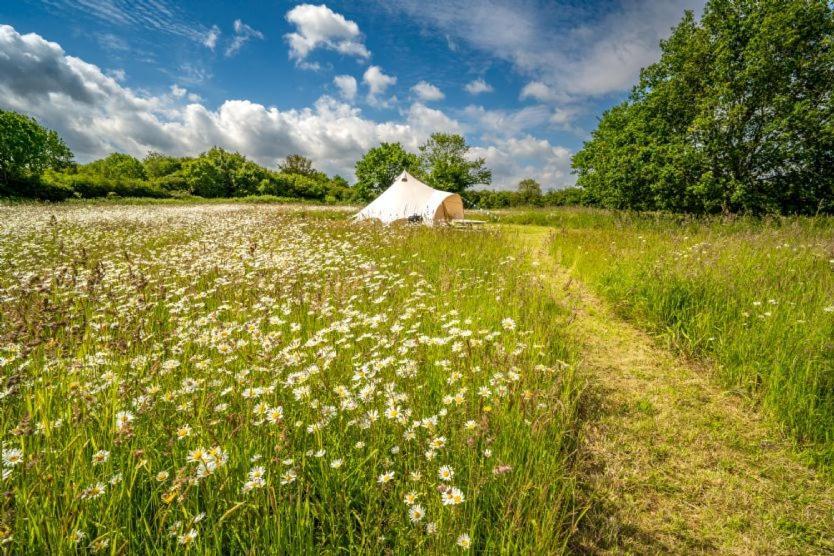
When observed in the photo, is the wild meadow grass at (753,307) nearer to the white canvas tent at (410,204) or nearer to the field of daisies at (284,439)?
the field of daisies at (284,439)

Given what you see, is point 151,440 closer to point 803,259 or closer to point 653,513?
point 653,513

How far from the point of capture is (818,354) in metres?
3.76

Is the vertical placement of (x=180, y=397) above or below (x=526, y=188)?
below

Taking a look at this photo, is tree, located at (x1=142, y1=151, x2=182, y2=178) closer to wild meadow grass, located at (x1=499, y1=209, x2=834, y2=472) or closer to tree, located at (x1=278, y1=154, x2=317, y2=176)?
tree, located at (x1=278, y1=154, x2=317, y2=176)

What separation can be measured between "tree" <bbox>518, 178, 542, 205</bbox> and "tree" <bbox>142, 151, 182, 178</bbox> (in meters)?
91.0

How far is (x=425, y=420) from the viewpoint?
7.09ft

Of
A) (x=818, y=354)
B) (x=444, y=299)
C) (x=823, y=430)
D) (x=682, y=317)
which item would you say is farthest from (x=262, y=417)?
(x=682, y=317)

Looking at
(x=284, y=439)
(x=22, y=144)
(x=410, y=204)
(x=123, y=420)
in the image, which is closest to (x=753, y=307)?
(x=284, y=439)

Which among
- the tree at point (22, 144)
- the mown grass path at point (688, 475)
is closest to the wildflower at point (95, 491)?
the mown grass path at point (688, 475)

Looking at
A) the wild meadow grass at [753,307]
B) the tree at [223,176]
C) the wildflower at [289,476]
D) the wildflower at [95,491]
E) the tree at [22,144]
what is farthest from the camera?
the tree at [223,176]

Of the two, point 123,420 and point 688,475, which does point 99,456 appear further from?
point 688,475

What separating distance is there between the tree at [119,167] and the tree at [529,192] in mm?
96155

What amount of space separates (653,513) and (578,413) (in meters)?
1.03

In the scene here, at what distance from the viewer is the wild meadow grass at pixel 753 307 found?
3525 millimetres
